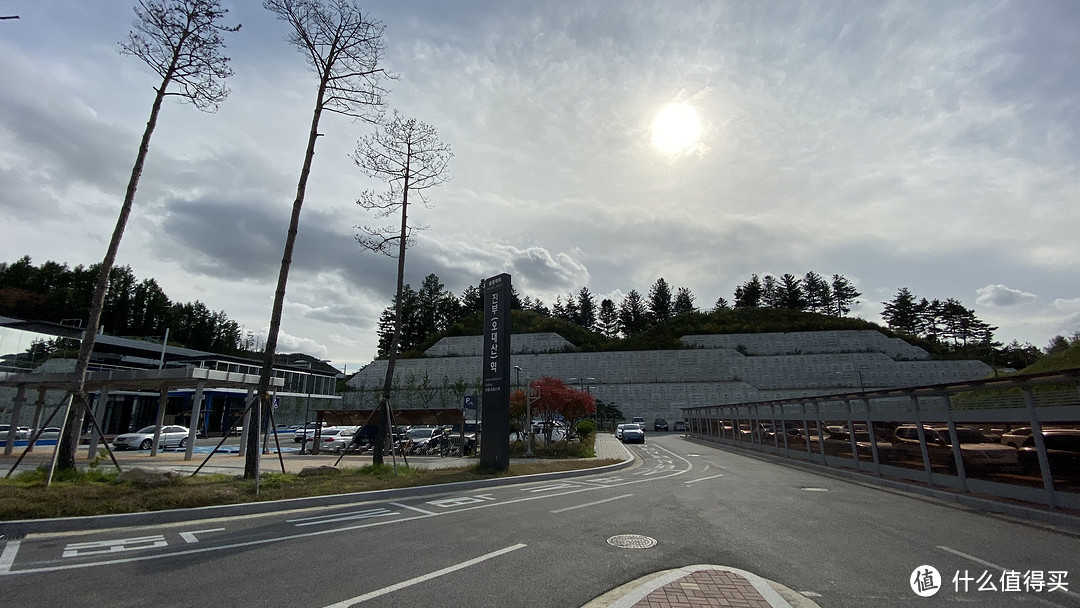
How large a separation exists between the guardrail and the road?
1525 mm

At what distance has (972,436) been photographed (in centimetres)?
1126

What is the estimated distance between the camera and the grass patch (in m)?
8.19

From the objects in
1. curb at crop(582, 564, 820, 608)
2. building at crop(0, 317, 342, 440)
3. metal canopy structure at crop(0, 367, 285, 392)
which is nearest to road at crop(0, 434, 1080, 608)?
curb at crop(582, 564, 820, 608)

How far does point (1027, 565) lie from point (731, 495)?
6.13 m

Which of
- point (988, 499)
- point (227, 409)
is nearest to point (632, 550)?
point (988, 499)

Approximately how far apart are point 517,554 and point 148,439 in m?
30.2

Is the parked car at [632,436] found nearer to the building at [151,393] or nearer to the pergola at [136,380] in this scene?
the building at [151,393]

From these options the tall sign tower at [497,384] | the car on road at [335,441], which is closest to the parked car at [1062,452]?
the tall sign tower at [497,384]

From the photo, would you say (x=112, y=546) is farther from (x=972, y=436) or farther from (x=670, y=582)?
(x=972, y=436)

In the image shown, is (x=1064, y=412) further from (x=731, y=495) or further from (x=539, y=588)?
(x=539, y=588)

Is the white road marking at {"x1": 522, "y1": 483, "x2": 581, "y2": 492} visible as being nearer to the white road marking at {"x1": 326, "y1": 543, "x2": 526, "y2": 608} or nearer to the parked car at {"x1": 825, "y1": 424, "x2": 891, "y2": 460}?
the white road marking at {"x1": 326, "y1": 543, "x2": 526, "y2": 608}

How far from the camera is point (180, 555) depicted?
20.6 ft

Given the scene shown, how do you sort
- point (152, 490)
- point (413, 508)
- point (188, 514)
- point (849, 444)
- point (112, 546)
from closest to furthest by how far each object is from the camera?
point (112, 546), point (188, 514), point (152, 490), point (413, 508), point (849, 444)

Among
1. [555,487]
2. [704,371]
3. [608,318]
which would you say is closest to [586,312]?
[608,318]
